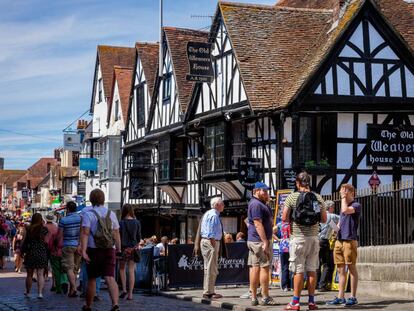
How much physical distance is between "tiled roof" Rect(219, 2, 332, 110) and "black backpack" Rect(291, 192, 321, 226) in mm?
13655

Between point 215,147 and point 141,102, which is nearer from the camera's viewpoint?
point 215,147

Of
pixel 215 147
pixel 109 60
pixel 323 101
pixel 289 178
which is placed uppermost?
pixel 109 60

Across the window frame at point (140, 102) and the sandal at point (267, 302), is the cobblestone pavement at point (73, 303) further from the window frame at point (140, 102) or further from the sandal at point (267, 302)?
the window frame at point (140, 102)

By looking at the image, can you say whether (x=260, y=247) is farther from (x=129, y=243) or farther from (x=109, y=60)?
(x=109, y=60)

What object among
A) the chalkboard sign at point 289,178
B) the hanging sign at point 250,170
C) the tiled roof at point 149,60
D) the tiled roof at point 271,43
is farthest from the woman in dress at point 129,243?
the tiled roof at point 149,60

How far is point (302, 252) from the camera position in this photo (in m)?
11.5

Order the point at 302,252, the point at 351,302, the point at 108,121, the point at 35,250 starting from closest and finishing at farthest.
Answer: the point at 302,252
the point at 351,302
the point at 35,250
the point at 108,121

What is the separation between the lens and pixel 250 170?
2595cm

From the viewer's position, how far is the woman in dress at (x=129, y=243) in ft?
48.4

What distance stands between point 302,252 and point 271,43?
17119 mm

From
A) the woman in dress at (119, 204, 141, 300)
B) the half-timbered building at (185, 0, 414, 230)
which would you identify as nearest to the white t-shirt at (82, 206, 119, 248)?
the woman in dress at (119, 204, 141, 300)

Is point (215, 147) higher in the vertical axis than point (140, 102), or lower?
lower

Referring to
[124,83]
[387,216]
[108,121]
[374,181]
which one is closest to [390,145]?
[374,181]

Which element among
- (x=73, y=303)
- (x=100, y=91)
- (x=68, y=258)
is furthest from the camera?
(x=100, y=91)
